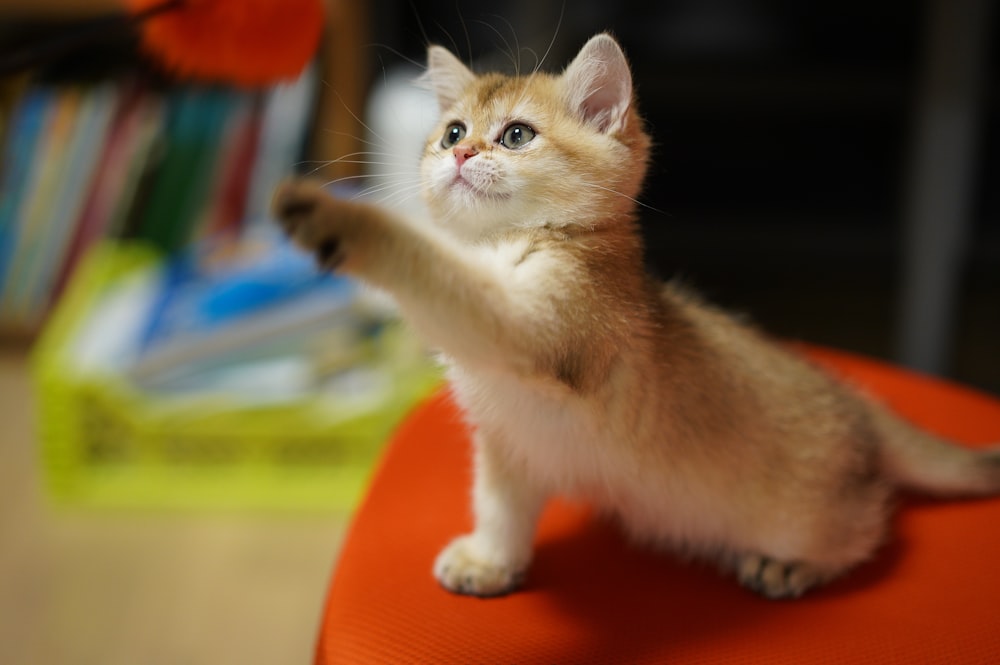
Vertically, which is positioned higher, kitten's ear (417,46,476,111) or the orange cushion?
kitten's ear (417,46,476,111)

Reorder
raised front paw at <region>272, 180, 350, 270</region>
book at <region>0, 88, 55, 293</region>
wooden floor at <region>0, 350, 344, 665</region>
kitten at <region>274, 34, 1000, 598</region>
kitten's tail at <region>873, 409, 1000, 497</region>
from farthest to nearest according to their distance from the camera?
1. book at <region>0, 88, 55, 293</region>
2. wooden floor at <region>0, 350, 344, 665</region>
3. kitten's tail at <region>873, 409, 1000, 497</region>
4. kitten at <region>274, 34, 1000, 598</region>
5. raised front paw at <region>272, 180, 350, 270</region>

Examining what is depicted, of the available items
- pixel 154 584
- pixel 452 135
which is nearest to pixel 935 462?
pixel 452 135

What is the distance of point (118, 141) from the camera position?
6.37 feet

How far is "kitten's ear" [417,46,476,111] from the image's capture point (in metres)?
0.91

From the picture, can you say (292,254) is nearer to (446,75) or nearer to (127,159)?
(127,159)

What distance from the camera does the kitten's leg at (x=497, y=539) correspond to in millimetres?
869

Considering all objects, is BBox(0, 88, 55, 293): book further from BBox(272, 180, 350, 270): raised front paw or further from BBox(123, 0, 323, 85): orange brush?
BBox(272, 180, 350, 270): raised front paw

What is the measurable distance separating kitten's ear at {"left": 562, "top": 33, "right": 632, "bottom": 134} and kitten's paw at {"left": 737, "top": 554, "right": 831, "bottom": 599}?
1.40 ft

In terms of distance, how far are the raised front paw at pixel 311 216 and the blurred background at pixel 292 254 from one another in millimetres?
331

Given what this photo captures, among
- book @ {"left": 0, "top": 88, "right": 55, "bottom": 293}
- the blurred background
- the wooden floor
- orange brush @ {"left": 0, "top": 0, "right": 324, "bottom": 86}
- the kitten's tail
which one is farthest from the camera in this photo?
book @ {"left": 0, "top": 88, "right": 55, "bottom": 293}

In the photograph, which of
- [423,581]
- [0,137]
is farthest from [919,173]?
[0,137]

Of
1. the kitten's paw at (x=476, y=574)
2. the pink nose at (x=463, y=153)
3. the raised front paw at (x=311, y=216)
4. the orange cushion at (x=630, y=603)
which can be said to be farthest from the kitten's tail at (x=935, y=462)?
the raised front paw at (x=311, y=216)

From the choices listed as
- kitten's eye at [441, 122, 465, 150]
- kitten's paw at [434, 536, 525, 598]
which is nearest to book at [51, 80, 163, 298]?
kitten's eye at [441, 122, 465, 150]

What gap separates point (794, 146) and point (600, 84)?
5.54 ft
